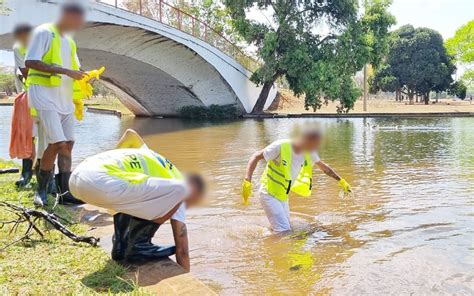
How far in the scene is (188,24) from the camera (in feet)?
85.2

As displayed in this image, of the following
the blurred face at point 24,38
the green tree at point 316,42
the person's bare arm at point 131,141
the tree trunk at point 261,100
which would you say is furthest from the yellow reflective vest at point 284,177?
the tree trunk at point 261,100

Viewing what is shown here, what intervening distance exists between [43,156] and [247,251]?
2.22 m

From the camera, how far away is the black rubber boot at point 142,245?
3439 millimetres

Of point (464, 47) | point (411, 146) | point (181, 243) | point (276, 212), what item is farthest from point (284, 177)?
point (464, 47)

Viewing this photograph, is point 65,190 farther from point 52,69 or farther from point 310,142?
point 310,142

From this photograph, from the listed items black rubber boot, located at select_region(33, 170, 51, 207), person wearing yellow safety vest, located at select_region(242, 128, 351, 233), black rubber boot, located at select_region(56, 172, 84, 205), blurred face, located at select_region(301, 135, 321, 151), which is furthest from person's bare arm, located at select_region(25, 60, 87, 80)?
blurred face, located at select_region(301, 135, 321, 151)

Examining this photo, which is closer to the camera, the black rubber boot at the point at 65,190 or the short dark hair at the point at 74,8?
the short dark hair at the point at 74,8

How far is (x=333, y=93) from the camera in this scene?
27812 mm

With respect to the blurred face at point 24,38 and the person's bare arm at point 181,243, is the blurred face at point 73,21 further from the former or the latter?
the person's bare arm at point 181,243

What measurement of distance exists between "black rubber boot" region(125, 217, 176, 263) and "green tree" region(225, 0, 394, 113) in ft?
80.6

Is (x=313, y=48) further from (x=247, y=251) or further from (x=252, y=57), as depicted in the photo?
(x=247, y=251)

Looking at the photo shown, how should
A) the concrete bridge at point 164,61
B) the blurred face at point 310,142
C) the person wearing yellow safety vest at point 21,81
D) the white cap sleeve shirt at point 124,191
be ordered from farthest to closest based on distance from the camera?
the concrete bridge at point 164,61
the person wearing yellow safety vest at point 21,81
the blurred face at point 310,142
the white cap sleeve shirt at point 124,191

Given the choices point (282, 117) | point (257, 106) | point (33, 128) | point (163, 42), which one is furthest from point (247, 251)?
point (257, 106)

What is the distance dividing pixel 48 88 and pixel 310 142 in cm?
280
